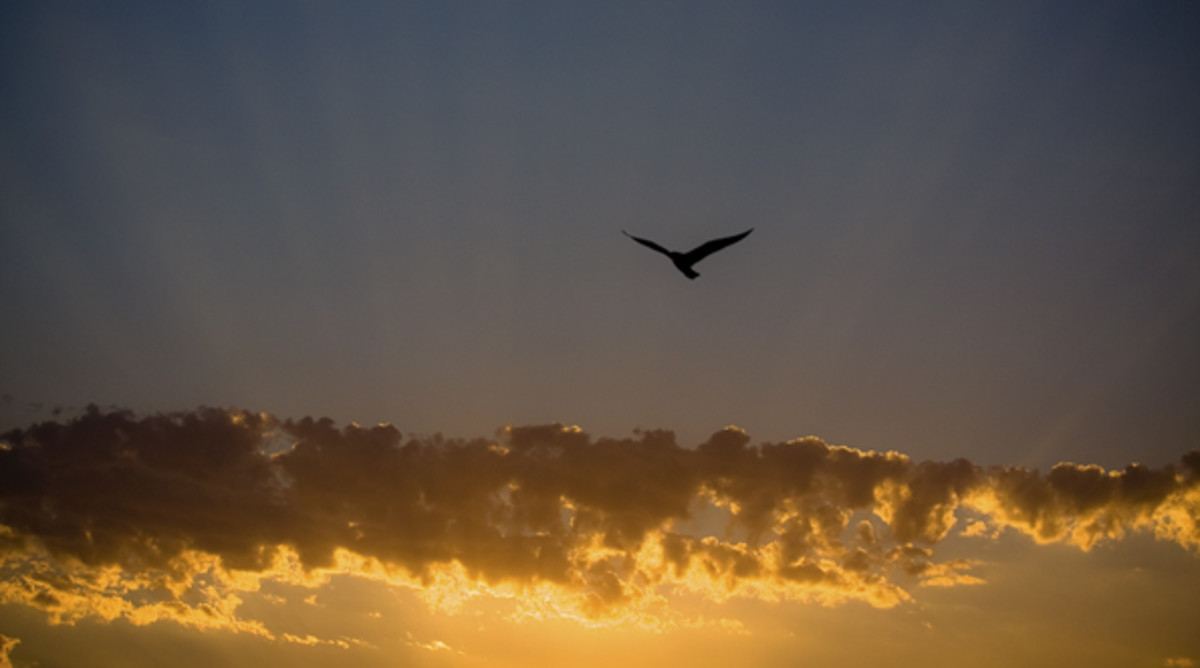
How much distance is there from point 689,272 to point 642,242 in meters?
3.69

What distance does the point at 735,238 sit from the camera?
93.9ft

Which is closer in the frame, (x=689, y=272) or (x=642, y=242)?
(x=642, y=242)

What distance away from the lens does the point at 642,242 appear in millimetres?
29500

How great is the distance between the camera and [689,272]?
107 feet

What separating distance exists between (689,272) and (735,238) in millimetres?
4140

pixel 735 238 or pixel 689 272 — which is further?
pixel 689 272

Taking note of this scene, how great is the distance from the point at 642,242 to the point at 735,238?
3264 mm
